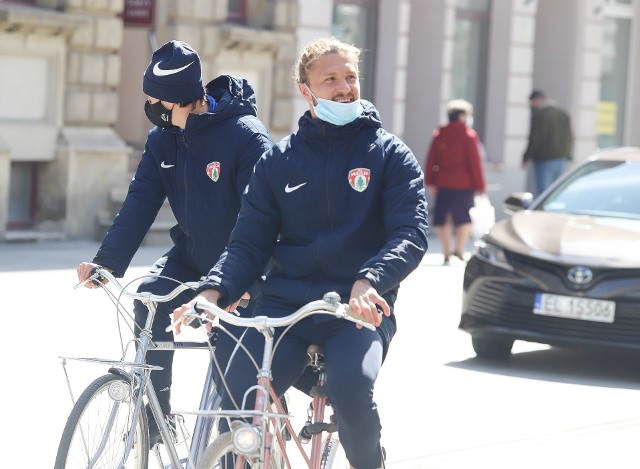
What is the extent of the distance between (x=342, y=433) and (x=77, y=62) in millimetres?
12329

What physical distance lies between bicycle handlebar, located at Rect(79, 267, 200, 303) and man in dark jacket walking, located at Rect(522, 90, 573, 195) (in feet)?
50.4

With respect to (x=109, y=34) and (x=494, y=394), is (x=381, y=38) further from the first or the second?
(x=494, y=394)

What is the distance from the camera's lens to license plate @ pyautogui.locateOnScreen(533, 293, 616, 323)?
935 cm

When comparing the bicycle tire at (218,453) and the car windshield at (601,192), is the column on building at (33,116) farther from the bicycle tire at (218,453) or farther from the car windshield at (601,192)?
the bicycle tire at (218,453)

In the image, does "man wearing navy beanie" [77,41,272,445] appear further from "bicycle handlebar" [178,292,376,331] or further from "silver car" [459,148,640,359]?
"silver car" [459,148,640,359]

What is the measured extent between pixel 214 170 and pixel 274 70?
529 inches

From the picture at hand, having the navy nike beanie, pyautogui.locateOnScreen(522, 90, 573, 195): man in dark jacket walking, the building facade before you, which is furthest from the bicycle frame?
pyautogui.locateOnScreen(522, 90, 573, 195): man in dark jacket walking

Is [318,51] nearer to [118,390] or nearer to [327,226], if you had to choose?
[327,226]

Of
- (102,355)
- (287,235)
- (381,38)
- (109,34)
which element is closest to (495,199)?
(381,38)

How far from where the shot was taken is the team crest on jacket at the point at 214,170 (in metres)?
5.46

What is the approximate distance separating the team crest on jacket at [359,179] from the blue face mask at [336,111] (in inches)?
6.3

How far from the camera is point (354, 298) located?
→ 432 cm

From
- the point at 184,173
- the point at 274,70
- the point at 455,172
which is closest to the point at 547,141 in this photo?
the point at 274,70

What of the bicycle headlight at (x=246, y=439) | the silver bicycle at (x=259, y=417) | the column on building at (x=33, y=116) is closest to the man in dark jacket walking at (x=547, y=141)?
the column on building at (x=33, y=116)
